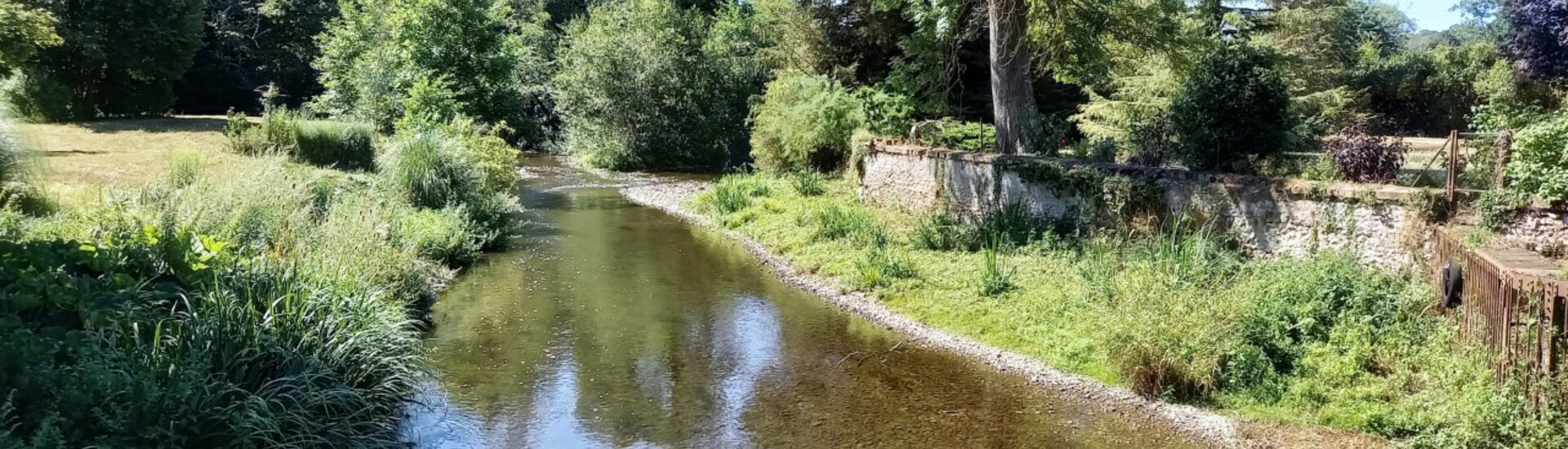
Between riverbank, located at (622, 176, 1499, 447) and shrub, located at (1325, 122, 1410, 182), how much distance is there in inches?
121

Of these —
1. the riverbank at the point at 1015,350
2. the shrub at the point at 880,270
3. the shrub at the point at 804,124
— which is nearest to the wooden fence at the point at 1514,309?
the riverbank at the point at 1015,350

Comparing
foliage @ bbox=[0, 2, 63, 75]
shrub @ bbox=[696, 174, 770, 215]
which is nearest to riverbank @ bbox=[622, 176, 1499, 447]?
shrub @ bbox=[696, 174, 770, 215]

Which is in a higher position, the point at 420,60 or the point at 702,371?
the point at 420,60

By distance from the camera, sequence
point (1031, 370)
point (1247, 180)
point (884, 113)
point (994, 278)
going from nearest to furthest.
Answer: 1. point (1031, 370)
2. point (1247, 180)
3. point (994, 278)
4. point (884, 113)

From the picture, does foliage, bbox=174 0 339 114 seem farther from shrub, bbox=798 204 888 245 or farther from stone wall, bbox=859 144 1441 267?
stone wall, bbox=859 144 1441 267

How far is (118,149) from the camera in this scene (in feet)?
59.5

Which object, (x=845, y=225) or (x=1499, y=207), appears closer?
(x=1499, y=207)

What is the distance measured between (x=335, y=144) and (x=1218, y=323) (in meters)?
16.5

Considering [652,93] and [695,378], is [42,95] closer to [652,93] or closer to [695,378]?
[652,93]

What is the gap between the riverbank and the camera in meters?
6.68

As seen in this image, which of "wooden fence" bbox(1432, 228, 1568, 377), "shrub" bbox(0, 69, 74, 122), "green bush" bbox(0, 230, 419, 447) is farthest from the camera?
"shrub" bbox(0, 69, 74, 122)

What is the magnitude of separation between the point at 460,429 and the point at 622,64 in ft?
75.2

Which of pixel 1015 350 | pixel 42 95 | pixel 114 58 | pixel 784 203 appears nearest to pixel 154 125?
pixel 42 95

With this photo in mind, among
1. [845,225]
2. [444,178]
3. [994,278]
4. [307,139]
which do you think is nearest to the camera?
[994,278]
